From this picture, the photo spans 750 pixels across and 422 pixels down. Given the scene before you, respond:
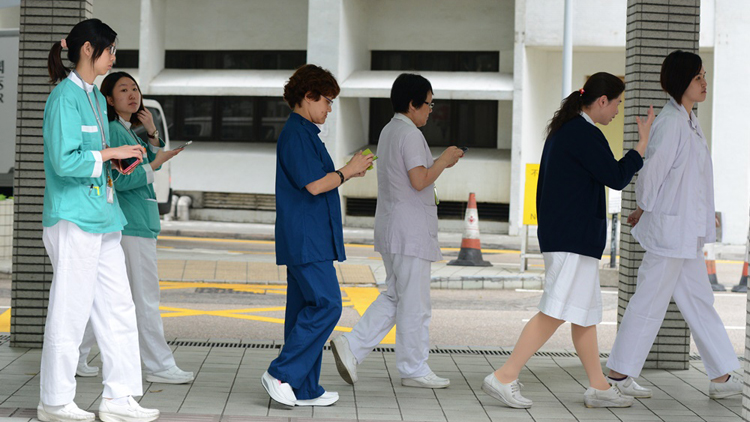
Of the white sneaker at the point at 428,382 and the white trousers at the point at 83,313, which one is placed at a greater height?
the white trousers at the point at 83,313

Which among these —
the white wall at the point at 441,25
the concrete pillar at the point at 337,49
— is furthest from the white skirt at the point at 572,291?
the white wall at the point at 441,25

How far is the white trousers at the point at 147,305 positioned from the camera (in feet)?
20.3

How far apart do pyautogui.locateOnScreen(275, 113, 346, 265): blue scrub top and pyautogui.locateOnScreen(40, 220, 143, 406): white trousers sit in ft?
2.93

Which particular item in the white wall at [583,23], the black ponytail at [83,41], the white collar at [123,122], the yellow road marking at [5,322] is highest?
the white wall at [583,23]

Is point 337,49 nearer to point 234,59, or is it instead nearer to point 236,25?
point 236,25

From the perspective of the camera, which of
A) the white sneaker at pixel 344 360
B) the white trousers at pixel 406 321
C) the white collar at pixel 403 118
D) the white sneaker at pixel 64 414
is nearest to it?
the white sneaker at pixel 64 414

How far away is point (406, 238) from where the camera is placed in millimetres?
6387

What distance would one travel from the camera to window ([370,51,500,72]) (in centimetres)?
2422

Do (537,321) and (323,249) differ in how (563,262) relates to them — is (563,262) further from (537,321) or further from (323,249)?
(323,249)

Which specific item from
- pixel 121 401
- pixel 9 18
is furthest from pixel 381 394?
pixel 9 18

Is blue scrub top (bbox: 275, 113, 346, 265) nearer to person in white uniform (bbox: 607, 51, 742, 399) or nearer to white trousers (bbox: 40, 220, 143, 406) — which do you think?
white trousers (bbox: 40, 220, 143, 406)

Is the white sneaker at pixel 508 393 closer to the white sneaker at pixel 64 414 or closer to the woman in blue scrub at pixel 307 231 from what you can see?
the woman in blue scrub at pixel 307 231

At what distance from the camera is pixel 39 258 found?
7156 mm

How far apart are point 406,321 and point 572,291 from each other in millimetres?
1159
